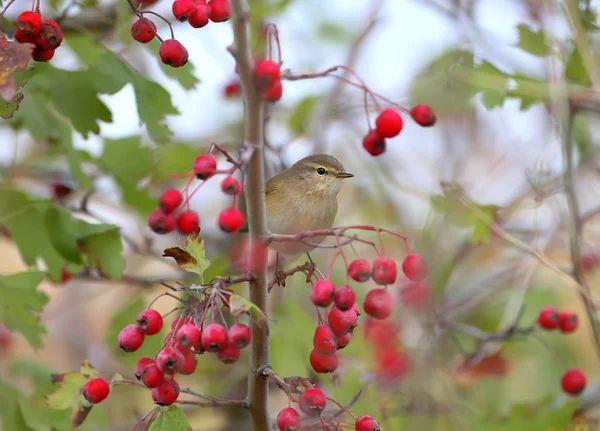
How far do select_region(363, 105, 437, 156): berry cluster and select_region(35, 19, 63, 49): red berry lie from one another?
0.93 meters

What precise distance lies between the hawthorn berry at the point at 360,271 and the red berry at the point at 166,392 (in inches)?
21.8

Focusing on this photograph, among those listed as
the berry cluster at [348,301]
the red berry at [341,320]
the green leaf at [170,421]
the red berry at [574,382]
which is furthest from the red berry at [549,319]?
the green leaf at [170,421]

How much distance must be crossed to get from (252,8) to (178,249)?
2.76 metres

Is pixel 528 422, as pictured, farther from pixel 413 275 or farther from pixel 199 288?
pixel 199 288

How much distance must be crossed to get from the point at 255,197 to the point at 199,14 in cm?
57

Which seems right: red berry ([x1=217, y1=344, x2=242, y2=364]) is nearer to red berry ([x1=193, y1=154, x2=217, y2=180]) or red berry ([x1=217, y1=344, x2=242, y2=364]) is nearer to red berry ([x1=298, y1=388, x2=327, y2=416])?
red berry ([x1=298, y1=388, x2=327, y2=416])

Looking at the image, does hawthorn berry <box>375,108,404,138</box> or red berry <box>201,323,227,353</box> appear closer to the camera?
red berry <box>201,323,227,353</box>

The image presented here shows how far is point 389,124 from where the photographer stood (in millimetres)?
1981

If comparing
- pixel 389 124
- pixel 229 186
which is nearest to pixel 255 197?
pixel 229 186

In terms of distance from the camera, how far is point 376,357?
4676 mm

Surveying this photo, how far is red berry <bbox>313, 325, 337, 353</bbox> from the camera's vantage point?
1.84m

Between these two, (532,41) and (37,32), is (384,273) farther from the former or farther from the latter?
(532,41)

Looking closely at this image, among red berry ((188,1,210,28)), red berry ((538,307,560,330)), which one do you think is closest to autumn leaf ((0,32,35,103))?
red berry ((188,1,210,28))

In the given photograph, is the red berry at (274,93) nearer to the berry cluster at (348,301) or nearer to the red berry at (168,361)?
the berry cluster at (348,301)
